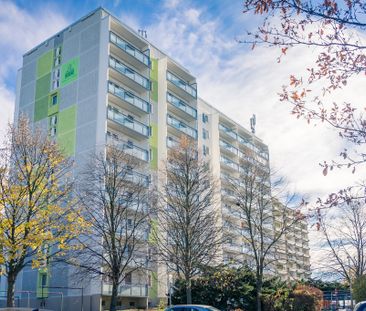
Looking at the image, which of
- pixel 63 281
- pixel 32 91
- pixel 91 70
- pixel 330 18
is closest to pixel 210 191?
pixel 63 281

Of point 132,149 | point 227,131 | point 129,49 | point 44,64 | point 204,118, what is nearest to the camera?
point 132,149

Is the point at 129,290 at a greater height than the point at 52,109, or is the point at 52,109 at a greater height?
the point at 52,109

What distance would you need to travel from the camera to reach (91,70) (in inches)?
1764

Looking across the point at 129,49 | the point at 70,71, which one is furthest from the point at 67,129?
Result: the point at 129,49

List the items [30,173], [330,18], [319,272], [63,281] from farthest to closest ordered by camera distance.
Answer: [319,272] → [63,281] → [30,173] → [330,18]

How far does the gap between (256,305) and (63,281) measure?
53.7ft

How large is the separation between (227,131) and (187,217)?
4256 centimetres

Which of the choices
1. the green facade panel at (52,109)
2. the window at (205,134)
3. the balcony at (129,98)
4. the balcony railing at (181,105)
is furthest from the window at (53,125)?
the window at (205,134)

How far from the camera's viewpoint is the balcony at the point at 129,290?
123ft

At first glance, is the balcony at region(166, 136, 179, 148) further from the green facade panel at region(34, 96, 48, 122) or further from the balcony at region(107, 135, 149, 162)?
the green facade panel at region(34, 96, 48, 122)

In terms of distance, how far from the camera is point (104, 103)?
4250 centimetres

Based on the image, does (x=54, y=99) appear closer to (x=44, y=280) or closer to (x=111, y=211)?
(x=44, y=280)

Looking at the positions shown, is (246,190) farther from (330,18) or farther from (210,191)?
(330,18)

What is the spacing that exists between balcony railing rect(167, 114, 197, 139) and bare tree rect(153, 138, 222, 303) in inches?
835
